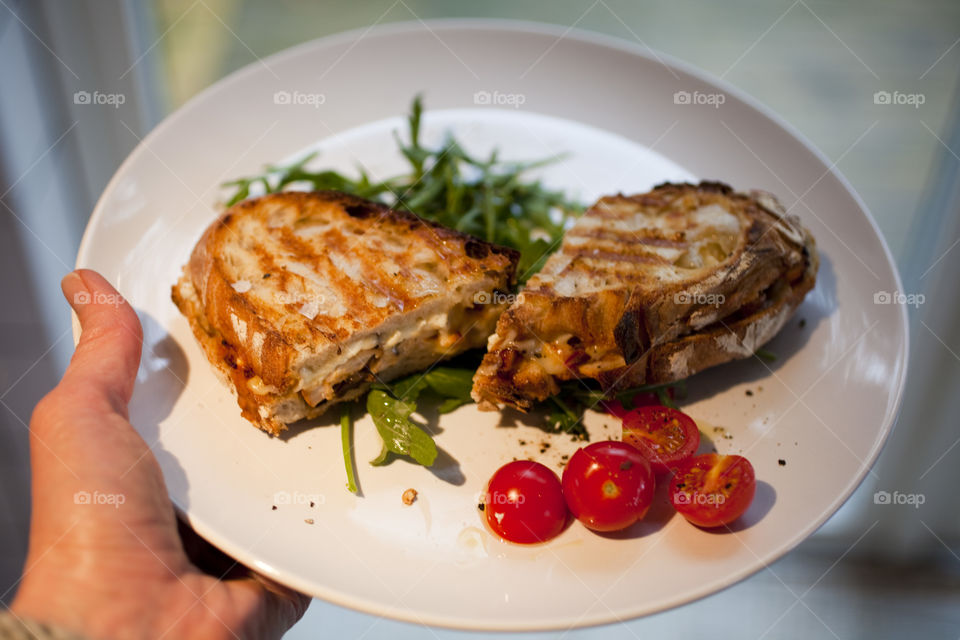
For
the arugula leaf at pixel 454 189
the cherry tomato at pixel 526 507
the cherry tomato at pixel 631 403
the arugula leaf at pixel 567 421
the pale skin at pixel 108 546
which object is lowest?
the pale skin at pixel 108 546

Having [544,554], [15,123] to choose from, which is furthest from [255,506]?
[15,123]

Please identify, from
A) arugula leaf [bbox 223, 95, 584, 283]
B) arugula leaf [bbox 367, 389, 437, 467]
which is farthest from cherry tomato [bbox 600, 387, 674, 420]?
arugula leaf [bbox 223, 95, 584, 283]

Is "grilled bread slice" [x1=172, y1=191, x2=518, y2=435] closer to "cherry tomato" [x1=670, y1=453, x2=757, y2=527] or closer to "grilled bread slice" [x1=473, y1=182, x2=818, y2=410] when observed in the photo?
"grilled bread slice" [x1=473, y1=182, x2=818, y2=410]

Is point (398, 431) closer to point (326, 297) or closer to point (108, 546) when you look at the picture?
point (326, 297)

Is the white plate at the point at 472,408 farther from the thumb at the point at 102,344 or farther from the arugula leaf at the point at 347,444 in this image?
the thumb at the point at 102,344

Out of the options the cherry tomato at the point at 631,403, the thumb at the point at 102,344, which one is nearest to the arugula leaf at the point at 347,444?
the thumb at the point at 102,344

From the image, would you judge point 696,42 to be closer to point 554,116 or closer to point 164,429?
point 554,116
